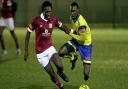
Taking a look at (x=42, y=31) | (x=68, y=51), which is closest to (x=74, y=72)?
(x=68, y=51)

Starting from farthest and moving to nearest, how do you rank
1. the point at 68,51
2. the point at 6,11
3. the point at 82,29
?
the point at 6,11 → the point at 68,51 → the point at 82,29

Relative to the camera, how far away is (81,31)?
1407 cm

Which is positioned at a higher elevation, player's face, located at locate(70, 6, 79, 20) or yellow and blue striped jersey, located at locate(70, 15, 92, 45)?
player's face, located at locate(70, 6, 79, 20)

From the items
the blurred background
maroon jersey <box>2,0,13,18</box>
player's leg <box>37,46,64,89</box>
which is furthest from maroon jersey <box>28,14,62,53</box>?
the blurred background

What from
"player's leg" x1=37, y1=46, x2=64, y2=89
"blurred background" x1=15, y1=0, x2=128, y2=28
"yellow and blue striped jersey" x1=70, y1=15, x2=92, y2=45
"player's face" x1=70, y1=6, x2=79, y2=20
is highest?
"player's face" x1=70, y1=6, x2=79, y2=20

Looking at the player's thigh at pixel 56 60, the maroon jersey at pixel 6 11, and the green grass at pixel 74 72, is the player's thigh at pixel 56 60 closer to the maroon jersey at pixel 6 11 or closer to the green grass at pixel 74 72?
the green grass at pixel 74 72

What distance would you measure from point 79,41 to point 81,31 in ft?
1.36

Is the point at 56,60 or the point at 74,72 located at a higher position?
the point at 56,60

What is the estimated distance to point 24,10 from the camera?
145ft

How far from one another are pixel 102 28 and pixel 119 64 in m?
22.0

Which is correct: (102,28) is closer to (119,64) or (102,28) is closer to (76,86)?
(119,64)

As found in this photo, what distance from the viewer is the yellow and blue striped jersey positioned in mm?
14008

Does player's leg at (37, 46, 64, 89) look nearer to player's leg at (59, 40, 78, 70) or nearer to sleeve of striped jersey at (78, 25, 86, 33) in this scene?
sleeve of striped jersey at (78, 25, 86, 33)

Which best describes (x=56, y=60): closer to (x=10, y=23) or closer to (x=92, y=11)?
(x=10, y=23)
